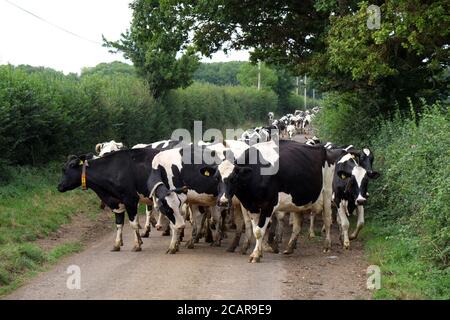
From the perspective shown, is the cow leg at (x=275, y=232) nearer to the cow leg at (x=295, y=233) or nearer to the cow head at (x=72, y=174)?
the cow leg at (x=295, y=233)

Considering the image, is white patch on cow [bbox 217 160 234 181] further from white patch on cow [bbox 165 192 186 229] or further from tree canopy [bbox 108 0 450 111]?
tree canopy [bbox 108 0 450 111]

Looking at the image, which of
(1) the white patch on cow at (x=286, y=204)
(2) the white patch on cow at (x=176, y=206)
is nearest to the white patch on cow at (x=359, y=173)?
(1) the white patch on cow at (x=286, y=204)

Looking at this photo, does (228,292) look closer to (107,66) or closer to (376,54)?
(376,54)

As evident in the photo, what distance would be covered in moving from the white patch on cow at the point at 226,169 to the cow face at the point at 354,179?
138 inches

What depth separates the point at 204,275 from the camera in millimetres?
11672

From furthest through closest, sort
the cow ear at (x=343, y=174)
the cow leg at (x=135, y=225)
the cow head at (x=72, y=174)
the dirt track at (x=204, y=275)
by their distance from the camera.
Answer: the cow ear at (x=343, y=174) → the cow head at (x=72, y=174) → the cow leg at (x=135, y=225) → the dirt track at (x=204, y=275)

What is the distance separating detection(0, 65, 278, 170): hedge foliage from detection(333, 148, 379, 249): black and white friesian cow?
884cm

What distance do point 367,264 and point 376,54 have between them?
23.0 feet

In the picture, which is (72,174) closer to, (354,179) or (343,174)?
(343,174)

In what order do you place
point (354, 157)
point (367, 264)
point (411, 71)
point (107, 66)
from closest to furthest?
point (367, 264), point (354, 157), point (411, 71), point (107, 66)

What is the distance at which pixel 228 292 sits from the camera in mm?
10383

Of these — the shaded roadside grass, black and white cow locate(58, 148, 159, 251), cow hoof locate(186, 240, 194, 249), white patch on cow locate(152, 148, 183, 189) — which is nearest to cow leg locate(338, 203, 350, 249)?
cow hoof locate(186, 240, 194, 249)

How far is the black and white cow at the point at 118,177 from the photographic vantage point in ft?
49.0

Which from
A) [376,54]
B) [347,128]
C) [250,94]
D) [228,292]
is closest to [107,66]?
[250,94]
